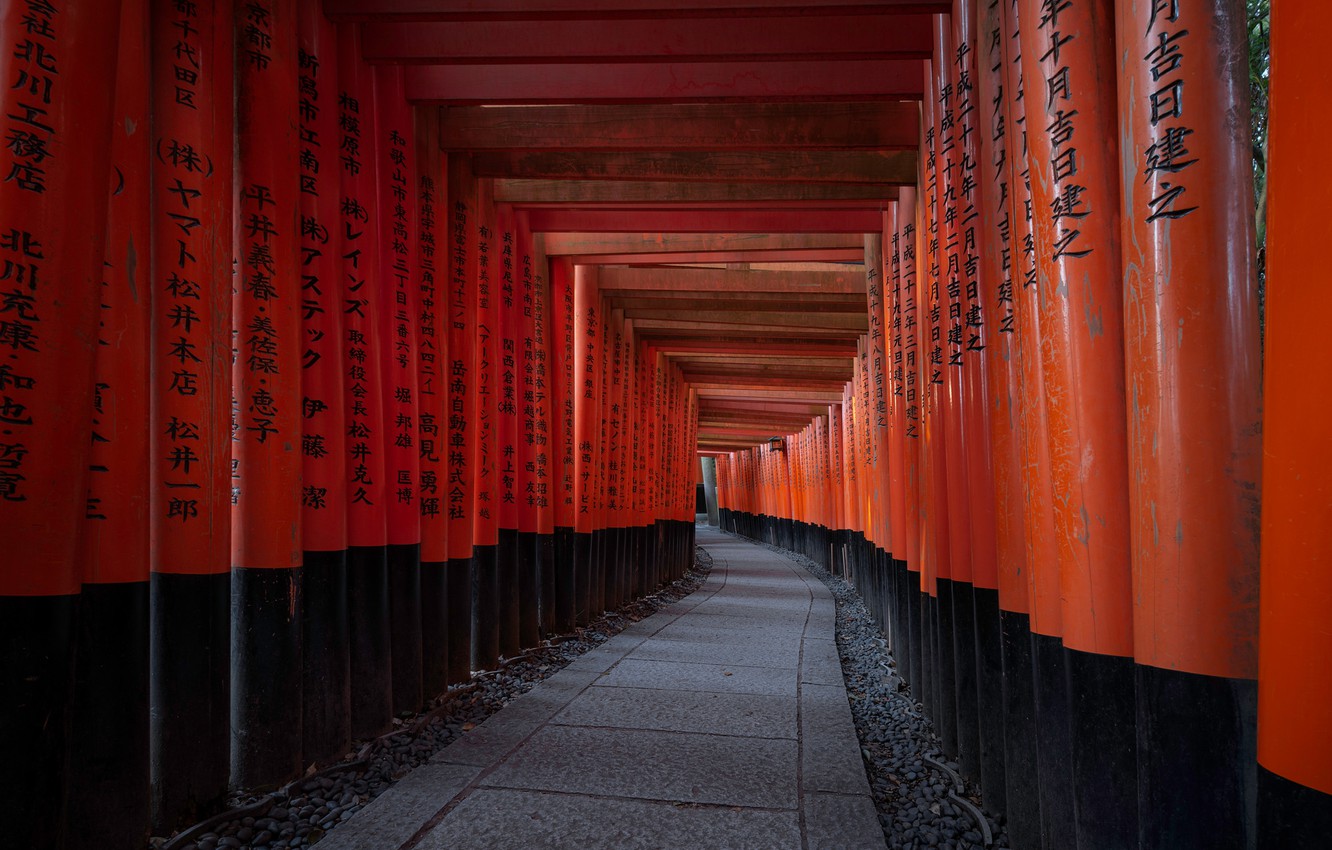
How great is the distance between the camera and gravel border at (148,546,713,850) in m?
3.13

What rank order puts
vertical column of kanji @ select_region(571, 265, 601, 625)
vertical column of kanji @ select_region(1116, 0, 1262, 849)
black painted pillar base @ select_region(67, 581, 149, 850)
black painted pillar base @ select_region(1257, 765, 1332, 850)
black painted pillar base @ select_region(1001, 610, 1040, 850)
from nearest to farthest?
black painted pillar base @ select_region(1257, 765, 1332, 850)
vertical column of kanji @ select_region(1116, 0, 1262, 849)
black painted pillar base @ select_region(67, 581, 149, 850)
black painted pillar base @ select_region(1001, 610, 1040, 850)
vertical column of kanji @ select_region(571, 265, 601, 625)

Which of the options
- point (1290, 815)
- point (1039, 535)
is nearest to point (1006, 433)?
point (1039, 535)

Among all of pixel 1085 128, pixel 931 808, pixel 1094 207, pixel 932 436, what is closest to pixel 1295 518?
pixel 1094 207

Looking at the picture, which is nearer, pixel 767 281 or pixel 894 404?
pixel 894 404

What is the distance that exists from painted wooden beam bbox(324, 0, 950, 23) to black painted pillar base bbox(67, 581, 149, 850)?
9.52ft

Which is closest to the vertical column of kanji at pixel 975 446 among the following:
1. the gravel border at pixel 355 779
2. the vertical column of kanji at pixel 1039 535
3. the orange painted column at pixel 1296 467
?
the vertical column of kanji at pixel 1039 535

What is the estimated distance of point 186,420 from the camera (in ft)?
10.2

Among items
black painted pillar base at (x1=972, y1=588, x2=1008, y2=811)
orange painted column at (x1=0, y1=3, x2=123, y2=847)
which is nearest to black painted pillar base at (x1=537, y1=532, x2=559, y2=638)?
black painted pillar base at (x1=972, y1=588, x2=1008, y2=811)

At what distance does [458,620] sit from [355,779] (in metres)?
1.86

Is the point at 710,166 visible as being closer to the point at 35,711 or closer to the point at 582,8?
the point at 582,8

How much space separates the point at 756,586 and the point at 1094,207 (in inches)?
464

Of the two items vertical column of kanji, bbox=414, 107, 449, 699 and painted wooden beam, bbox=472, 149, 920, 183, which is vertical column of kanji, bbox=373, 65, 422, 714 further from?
painted wooden beam, bbox=472, 149, 920, 183

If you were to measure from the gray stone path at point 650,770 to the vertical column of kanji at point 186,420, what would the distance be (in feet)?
2.26

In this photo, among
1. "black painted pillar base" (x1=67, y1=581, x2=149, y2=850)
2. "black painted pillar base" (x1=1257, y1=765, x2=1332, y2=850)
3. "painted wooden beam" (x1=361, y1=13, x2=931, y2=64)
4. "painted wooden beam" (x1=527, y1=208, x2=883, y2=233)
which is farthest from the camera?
"painted wooden beam" (x1=527, y1=208, x2=883, y2=233)
